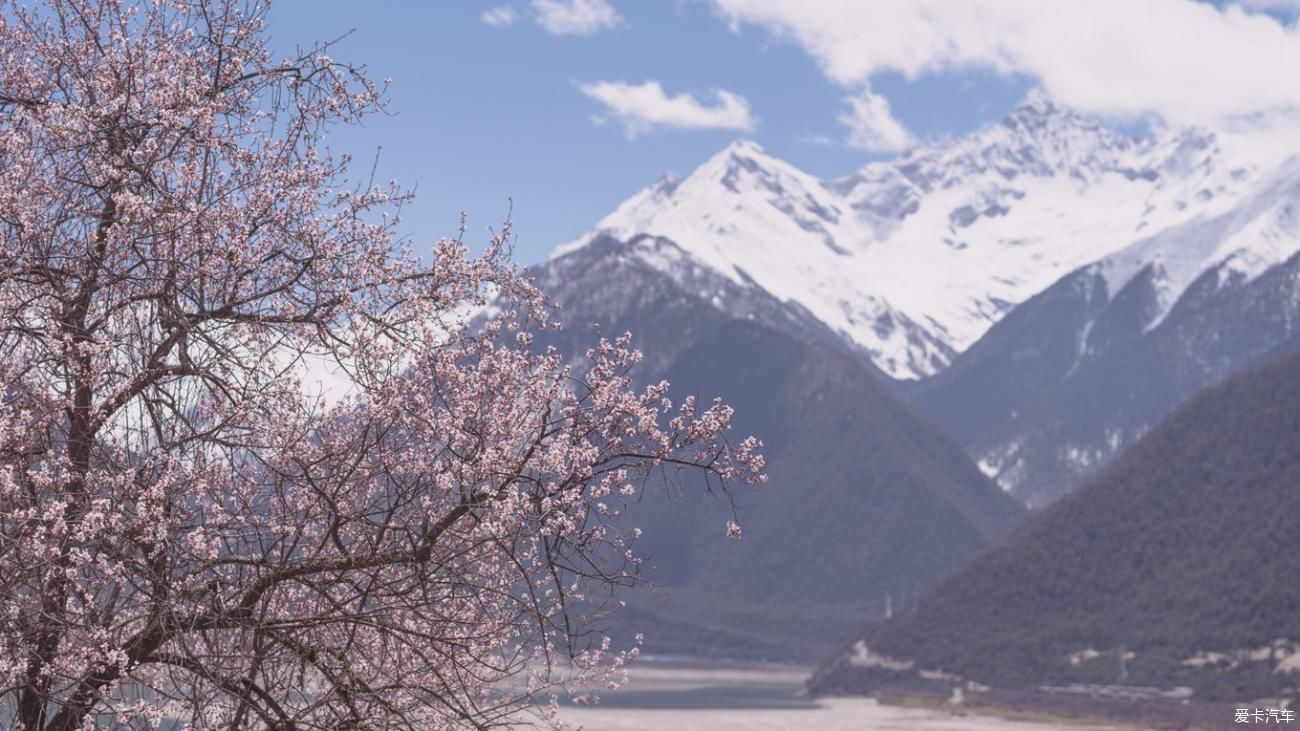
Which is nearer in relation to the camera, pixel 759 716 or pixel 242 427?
pixel 242 427

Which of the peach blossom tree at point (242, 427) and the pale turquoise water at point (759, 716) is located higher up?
the pale turquoise water at point (759, 716)

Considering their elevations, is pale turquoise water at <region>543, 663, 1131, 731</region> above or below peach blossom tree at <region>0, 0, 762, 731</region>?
above

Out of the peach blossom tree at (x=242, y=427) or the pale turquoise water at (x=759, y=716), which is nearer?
the peach blossom tree at (x=242, y=427)

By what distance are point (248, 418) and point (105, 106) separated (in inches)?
94.2

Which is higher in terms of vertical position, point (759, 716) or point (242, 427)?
point (759, 716)

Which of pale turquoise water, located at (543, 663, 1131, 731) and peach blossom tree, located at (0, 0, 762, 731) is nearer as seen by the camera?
peach blossom tree, located at (0, 0, 762, 731)

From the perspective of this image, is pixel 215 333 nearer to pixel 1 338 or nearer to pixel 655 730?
pixel 1 338

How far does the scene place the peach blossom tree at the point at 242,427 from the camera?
12.6 metres

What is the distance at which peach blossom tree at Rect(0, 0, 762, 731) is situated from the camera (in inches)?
496

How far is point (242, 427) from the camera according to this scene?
530 inches

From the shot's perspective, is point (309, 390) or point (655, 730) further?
point (655, 730)

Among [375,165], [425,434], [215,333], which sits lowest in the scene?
[425,434]

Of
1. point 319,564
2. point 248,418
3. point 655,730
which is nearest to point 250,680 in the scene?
point 319,564

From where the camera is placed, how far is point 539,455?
13.0 metres
